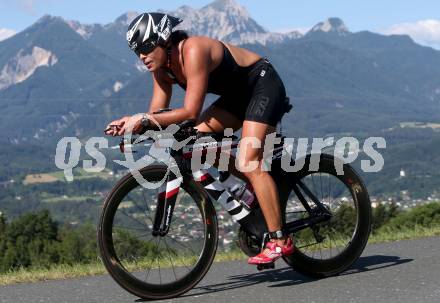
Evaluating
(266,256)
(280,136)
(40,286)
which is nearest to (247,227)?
(266,256)

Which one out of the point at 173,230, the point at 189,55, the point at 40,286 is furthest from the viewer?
the point at 40,286

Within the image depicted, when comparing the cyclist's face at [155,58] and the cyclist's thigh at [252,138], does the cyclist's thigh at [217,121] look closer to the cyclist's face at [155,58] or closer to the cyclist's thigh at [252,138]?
the cyclist's thigh at [252,138]

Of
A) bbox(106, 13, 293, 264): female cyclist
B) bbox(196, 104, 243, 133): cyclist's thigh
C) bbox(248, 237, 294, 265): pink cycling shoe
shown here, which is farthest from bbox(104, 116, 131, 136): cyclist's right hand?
bbox(248, 237, 294, 265): pink cycling shoe

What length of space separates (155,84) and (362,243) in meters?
2.24

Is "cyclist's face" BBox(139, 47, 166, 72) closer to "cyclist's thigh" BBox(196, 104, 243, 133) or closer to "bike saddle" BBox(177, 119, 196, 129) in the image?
"bike saddle" BBox(177, 119, 196, 129)

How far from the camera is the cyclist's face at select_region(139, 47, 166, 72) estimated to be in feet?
19.1

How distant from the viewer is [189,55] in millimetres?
5695

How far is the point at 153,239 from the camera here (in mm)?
6129

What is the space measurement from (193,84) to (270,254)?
148cm

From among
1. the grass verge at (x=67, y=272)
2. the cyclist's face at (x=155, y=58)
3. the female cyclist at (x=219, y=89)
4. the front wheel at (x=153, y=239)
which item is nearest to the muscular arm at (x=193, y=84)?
the female cyclist at (x=219, y=89)

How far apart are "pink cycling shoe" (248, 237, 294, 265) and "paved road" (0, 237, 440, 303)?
20cm

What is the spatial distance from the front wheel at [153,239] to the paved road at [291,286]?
173 millimetres

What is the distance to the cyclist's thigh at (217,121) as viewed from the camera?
6391 mm

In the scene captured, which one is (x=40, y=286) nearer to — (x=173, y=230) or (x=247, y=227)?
(x=173, y=230)
